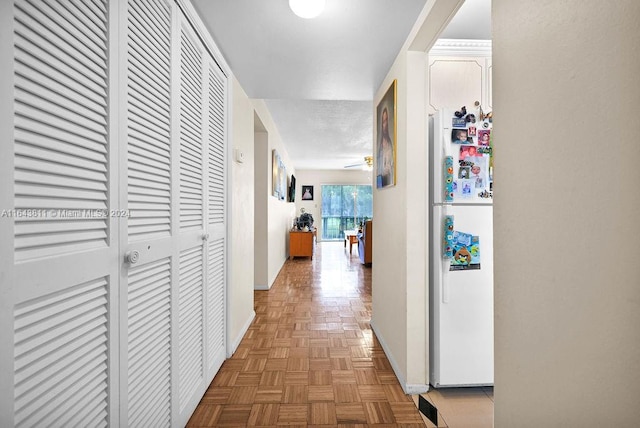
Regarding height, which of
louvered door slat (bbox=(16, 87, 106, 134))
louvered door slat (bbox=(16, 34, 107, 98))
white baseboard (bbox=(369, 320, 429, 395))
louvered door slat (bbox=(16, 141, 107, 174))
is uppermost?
louvered door slat (bbox=(16, 34, 107, 98))

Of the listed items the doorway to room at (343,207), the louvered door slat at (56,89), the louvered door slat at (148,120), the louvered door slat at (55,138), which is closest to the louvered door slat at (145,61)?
the louvered door slat at (148,120)

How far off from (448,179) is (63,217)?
1.79 metres

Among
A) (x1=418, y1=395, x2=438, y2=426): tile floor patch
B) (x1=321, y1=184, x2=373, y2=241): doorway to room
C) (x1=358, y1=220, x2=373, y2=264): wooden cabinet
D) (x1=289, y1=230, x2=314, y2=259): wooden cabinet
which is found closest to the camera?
(x1=418, y1=395, x2=438, y2=426): tile floor patch

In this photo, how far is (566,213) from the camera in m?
0.64

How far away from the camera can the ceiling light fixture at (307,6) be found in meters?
1.42

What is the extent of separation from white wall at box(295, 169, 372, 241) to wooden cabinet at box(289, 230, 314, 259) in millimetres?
2967

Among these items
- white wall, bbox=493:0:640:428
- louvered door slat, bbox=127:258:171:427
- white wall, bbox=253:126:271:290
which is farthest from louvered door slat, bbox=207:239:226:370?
white wall, bbox=253:126:271:290

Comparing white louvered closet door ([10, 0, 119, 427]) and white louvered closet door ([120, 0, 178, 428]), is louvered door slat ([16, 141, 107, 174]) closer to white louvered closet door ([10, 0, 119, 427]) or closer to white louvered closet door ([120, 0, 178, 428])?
white louvered closet door ([10, 0, 119, 427])

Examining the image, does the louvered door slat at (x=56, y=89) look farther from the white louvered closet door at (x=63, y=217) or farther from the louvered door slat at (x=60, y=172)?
the louvered door slat at (x=60, y=172)

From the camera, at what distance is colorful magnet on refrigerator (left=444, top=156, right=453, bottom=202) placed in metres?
1.79

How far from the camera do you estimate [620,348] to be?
52 cm

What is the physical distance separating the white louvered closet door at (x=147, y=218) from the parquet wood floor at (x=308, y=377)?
1.77 feet

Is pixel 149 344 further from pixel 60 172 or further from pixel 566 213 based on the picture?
pixel 566 213

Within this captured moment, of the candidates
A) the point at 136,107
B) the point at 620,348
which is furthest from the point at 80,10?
the point at 620,348
